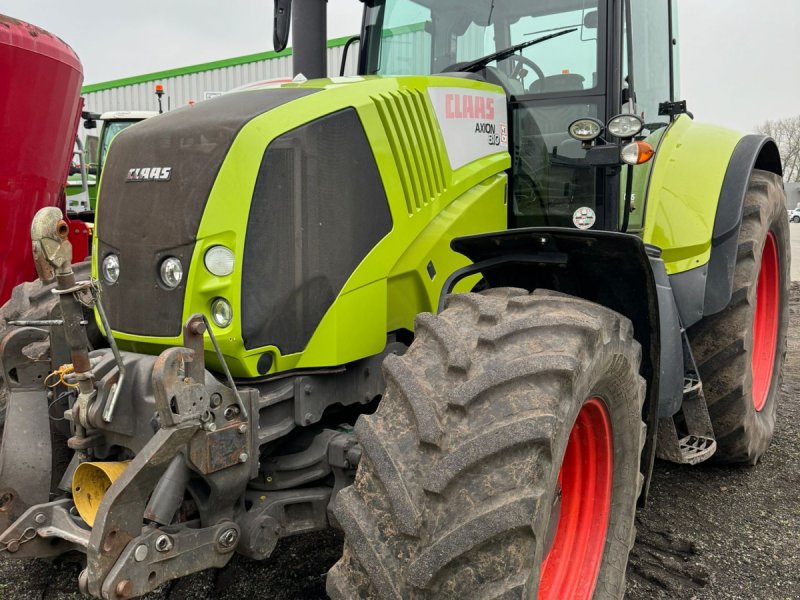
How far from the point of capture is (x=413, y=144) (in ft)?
8.50

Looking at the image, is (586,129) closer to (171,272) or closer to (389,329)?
(389,329)

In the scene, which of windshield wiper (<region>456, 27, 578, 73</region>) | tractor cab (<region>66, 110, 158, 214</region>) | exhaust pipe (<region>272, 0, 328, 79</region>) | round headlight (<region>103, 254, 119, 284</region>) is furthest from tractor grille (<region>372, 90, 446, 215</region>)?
tractor cab (<region>66, 110, 158, 214</region>)

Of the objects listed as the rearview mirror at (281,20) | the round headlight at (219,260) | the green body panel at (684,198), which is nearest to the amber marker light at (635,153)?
the green body panel at (684,198)

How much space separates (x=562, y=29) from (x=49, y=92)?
2861 mm

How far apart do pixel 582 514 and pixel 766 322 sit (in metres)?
2.58

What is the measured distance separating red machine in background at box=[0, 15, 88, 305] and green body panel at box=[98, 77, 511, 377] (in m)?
1.89

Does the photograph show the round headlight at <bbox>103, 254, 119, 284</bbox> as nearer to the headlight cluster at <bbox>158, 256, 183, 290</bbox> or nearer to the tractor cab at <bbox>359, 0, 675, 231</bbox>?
the headlight cluster at <bbox>158, 256, 183, 290</bbox>

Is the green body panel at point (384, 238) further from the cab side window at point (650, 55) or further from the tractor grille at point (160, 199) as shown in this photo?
the cab side window at point (650, 55)

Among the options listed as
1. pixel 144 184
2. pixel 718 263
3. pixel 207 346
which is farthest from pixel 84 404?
pixel 718 263

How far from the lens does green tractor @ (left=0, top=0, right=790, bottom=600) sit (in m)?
1.82

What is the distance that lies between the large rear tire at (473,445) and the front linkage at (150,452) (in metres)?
0.39

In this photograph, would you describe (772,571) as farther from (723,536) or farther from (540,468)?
(540,468)

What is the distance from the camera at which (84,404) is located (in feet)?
6.91

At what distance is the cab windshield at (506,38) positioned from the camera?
2998mm
